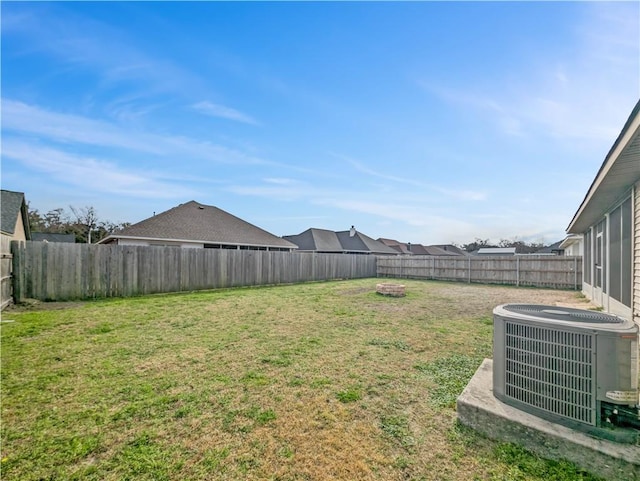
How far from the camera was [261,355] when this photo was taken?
12.3 ft

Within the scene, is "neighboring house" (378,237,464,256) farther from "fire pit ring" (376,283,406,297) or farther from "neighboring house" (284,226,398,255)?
"fire pit ring" (376,283,406,297)

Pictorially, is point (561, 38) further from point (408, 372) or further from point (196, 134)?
point (196, 134)

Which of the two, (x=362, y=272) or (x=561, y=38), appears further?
(x=362, y=272)

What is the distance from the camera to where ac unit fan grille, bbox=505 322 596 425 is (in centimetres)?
174

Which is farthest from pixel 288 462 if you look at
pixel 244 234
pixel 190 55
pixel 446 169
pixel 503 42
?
pixel 244 234

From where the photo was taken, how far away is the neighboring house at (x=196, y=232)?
13.6 metres

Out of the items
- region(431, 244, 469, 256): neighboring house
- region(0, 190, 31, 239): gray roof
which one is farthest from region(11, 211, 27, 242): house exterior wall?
region(431, 244, 469, 256): neighboring house

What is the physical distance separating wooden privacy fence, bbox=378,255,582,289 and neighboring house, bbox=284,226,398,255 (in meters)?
8.50

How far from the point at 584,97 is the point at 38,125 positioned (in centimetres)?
1645

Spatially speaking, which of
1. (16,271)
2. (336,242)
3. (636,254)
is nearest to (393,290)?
(636,254)

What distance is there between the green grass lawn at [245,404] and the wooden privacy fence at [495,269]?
10660 millimetres

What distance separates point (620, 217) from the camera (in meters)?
5.36

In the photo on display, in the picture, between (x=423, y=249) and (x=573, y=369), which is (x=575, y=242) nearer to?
(x=573, y=369)

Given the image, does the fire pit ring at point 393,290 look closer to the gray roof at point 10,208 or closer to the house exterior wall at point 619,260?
the house exterior wall at point 619,260
